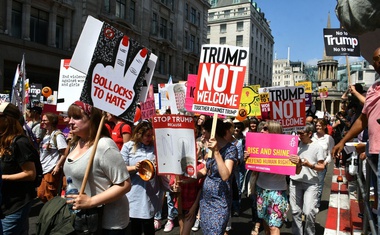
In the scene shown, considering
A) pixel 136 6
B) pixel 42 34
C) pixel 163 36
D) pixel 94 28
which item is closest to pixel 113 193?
pixel 94 28

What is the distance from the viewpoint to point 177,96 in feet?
27.3

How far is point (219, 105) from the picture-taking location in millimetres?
4027

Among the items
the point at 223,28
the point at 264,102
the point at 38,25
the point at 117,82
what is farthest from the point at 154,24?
the point at 223,28

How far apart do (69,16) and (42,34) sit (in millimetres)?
2451

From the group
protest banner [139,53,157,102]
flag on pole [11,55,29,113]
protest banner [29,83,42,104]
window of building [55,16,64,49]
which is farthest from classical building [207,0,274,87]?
protest banner [139,53,157,102]

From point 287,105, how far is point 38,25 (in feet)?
63.2

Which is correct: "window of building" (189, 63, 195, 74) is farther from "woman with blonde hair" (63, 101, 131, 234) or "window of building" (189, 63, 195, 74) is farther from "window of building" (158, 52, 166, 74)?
"woman with blonde hair" (63, 101, 131, 234)

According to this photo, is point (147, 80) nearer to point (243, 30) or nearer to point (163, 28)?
point (163, 28)

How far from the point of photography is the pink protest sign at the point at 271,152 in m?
4.78

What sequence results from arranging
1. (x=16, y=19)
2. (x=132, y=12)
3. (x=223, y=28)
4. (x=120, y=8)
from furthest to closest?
(x=223, y=28), (x=132, y=12), (x=120, y=8), (x=16, y=19)

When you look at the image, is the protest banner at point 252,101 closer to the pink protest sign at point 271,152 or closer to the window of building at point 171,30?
the pink protest sign at point 271,152

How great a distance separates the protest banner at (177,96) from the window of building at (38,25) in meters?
16.0

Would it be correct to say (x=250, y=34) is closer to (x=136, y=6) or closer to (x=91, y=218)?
(x=136, y=6)

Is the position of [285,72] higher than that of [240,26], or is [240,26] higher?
[285,72]
